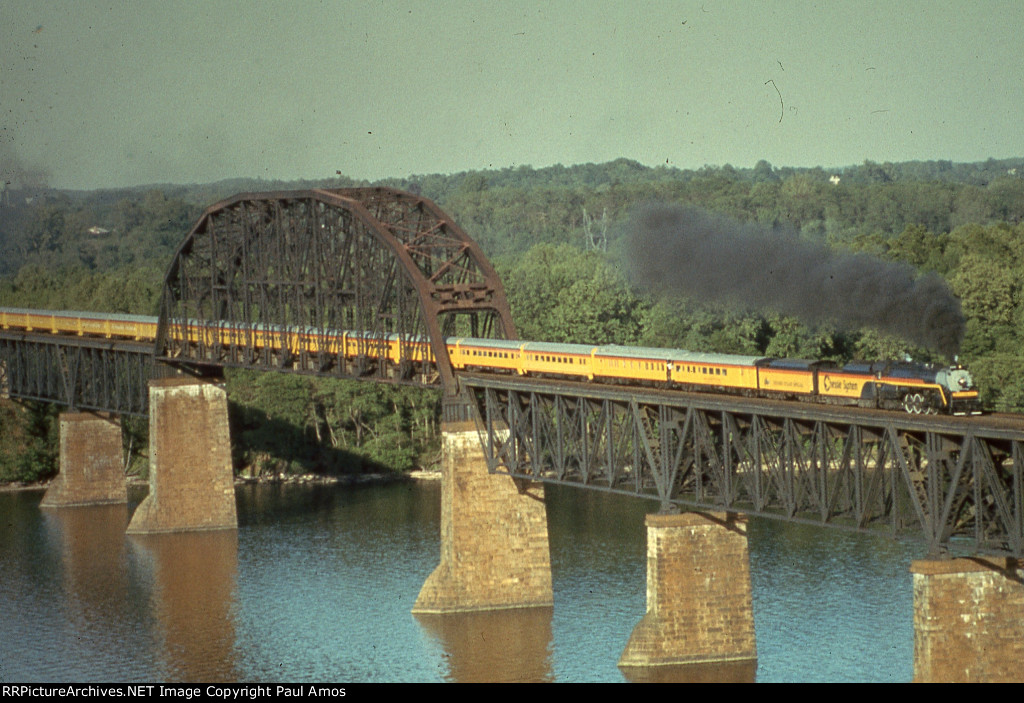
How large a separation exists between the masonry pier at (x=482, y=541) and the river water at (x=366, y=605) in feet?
3.51

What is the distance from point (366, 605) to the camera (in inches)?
3059

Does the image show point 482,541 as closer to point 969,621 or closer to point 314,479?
point 969,621

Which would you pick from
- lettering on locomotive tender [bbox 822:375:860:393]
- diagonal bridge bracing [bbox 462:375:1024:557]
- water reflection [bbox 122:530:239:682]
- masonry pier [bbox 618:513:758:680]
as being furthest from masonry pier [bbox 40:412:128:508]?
lettering on locomotive tender [bbox 822:375:860:393]

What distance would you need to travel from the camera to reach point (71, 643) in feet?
243

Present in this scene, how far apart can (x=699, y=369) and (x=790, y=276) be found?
36.5 feet

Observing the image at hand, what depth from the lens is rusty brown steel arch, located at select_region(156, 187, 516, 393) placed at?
271ft

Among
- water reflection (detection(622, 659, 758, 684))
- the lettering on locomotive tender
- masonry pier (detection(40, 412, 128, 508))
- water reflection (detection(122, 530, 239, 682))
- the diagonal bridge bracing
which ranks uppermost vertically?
the lettering on locomotive tender

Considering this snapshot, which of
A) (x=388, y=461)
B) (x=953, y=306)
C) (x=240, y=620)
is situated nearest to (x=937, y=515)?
(x=953, y=306)

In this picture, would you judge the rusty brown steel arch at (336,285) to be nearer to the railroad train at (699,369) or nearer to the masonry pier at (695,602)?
the railroad train at (699,369)

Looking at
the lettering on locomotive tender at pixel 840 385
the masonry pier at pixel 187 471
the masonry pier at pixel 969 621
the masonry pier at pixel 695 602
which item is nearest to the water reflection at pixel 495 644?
the masonry pier at pixel 695 602

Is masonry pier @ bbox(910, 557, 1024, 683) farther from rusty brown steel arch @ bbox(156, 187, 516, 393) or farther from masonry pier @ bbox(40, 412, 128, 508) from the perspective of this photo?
masonry pier @ bbox(40, 412, 128, 508)

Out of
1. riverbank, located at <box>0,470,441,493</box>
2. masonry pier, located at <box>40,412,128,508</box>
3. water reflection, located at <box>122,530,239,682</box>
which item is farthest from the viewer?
riverbank, located at <box>0,470,441,493</box>

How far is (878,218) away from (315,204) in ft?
358

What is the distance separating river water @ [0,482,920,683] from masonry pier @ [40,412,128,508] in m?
6.47
